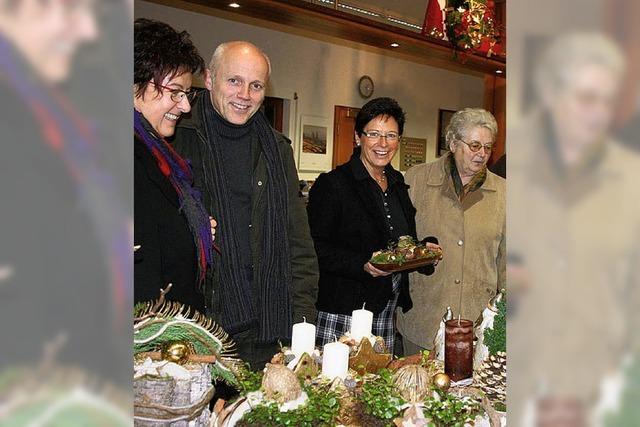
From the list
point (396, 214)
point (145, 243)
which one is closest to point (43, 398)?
point (145, 243)

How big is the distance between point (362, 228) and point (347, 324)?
1.15 feet

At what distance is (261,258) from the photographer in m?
2.07

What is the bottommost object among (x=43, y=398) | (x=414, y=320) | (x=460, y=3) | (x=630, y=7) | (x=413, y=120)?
(x=414, y=320)

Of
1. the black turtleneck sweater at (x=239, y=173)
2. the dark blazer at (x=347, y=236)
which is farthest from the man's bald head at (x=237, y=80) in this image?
the dark blazer at (x=347, y=236)

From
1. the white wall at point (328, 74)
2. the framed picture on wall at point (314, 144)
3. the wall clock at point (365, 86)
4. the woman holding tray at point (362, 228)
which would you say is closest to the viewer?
the woman holding tray at point (362, 228)

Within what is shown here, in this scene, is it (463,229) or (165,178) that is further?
(463,229)

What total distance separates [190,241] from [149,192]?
0.53 ft

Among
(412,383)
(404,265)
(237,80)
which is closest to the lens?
(412,383)

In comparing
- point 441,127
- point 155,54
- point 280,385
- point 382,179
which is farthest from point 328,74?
point 280,385

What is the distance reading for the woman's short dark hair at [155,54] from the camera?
5.53ft

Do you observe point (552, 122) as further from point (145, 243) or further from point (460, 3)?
point (460, 3)

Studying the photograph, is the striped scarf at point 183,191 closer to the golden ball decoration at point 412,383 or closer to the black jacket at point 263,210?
the black jacket at point 263,210

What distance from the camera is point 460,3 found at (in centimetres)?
563

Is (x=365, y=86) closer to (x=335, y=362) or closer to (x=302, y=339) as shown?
(x=302, y=339)
